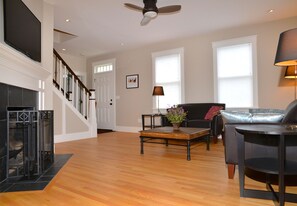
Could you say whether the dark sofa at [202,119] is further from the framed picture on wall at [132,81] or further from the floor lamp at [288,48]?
the floor lamp at [288,48]

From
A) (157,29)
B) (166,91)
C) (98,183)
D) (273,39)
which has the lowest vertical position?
(98,183)

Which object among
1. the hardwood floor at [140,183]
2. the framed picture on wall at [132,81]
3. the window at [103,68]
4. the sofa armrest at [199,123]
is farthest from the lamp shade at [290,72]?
the window at [103,68]

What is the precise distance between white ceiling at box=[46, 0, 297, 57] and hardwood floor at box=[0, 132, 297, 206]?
2.65 m

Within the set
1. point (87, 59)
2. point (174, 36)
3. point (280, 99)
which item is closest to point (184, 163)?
point (280, 99)

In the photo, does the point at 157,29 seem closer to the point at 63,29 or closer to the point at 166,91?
the point at 166,91

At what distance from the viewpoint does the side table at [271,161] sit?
1674 millimetres

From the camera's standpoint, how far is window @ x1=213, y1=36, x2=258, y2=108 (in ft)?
16.5

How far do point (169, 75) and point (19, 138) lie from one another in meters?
4.34

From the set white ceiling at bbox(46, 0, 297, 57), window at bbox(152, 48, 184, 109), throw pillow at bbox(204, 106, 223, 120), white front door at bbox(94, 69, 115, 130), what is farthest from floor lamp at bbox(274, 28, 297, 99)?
white front door at bbox(94, 69, 115, 130)

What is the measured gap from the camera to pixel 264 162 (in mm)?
1954

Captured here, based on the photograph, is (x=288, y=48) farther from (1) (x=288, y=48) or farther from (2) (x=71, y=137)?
(2) (x=71, y=137)

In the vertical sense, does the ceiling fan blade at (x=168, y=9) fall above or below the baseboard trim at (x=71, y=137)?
above

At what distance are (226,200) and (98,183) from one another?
51.2 inches

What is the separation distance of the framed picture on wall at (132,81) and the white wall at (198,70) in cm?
12
